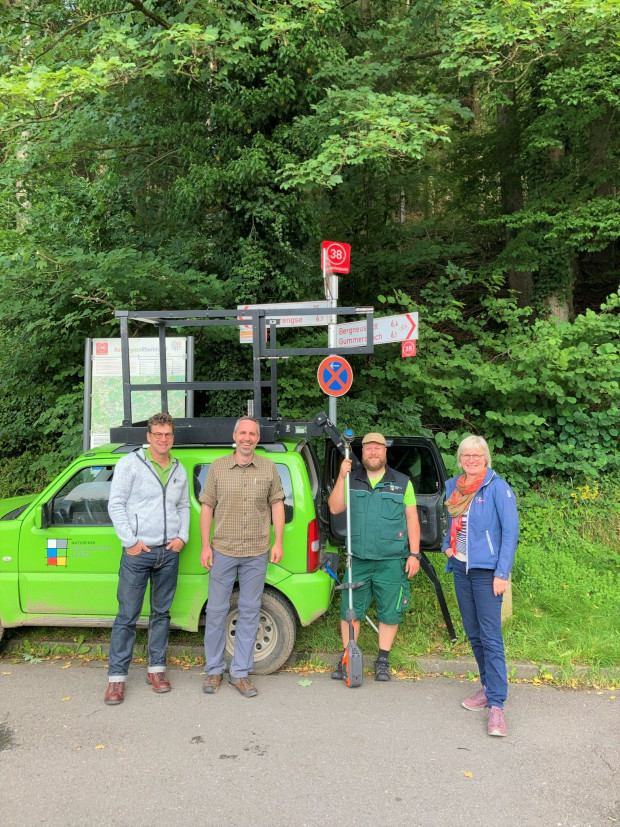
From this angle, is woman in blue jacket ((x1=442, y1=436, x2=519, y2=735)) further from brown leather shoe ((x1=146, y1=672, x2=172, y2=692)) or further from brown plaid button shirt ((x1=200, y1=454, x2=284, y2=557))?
brown leather shoe ((x1=146, y1=672, x2=172, y2=692))

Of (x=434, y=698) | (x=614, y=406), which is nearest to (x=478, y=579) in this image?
(x=434, y=698)

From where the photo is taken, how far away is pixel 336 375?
5707mm

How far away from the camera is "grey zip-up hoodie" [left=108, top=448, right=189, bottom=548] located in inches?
160

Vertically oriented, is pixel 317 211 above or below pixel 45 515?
above

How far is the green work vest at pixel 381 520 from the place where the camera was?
4.33m

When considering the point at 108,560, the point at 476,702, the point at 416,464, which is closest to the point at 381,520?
the point at 416,464

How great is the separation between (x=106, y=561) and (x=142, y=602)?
536 mm

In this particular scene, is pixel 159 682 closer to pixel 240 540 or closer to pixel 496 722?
pixel 240 540

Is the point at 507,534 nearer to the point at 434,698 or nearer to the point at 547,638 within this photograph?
the point at 434,698

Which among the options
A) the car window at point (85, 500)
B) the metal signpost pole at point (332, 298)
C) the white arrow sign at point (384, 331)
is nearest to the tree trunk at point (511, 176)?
the white arrow sign at point (384, 331)

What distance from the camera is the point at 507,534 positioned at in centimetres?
369

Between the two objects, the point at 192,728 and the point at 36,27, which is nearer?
the point at 192,728

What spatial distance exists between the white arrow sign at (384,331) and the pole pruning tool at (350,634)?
5.49ft

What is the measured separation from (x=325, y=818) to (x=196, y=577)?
2.02 metres
